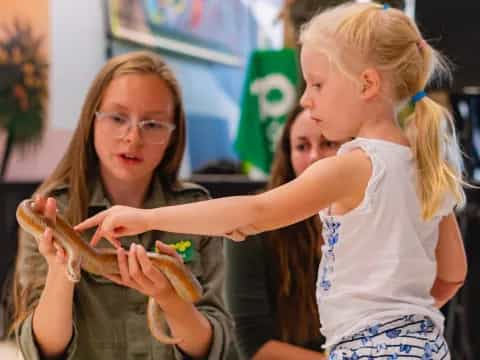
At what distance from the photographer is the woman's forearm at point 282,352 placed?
154 cm

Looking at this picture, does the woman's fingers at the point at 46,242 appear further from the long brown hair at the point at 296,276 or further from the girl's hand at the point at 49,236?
the long brown hair at the point at 296,276

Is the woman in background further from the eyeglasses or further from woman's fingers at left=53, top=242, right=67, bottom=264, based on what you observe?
woman's fingers at left=53, top=242, right=67, bottom=264

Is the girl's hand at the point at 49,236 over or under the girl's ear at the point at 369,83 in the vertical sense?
under

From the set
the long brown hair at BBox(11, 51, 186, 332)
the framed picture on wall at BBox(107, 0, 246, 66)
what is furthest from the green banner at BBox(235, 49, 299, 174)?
the long brown hair at BBox(11, 51, 186, 332)

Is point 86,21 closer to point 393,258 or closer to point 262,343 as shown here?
point 262,343

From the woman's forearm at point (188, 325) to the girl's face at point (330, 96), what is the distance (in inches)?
15.3

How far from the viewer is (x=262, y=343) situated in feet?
5.26

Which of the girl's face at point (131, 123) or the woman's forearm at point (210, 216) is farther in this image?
the girl's face at point (131, 123)

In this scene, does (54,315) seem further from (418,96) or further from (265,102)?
(265,102)

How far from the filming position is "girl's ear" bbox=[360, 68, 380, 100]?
1011 millimetres

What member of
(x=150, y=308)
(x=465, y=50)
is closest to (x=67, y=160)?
(x=150, y=308)

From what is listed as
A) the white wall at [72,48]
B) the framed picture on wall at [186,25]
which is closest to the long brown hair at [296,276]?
the white wall at [72,48]

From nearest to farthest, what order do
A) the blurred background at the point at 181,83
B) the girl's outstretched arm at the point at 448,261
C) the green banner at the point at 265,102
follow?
the girl's outstretched arm at the point at 448,261, the blurred background at the point at 181,83, the green banner at the point at 265,102

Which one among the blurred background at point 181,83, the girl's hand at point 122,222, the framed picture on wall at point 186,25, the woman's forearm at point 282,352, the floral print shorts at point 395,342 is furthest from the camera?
the framed picture on wall at point 186,25
